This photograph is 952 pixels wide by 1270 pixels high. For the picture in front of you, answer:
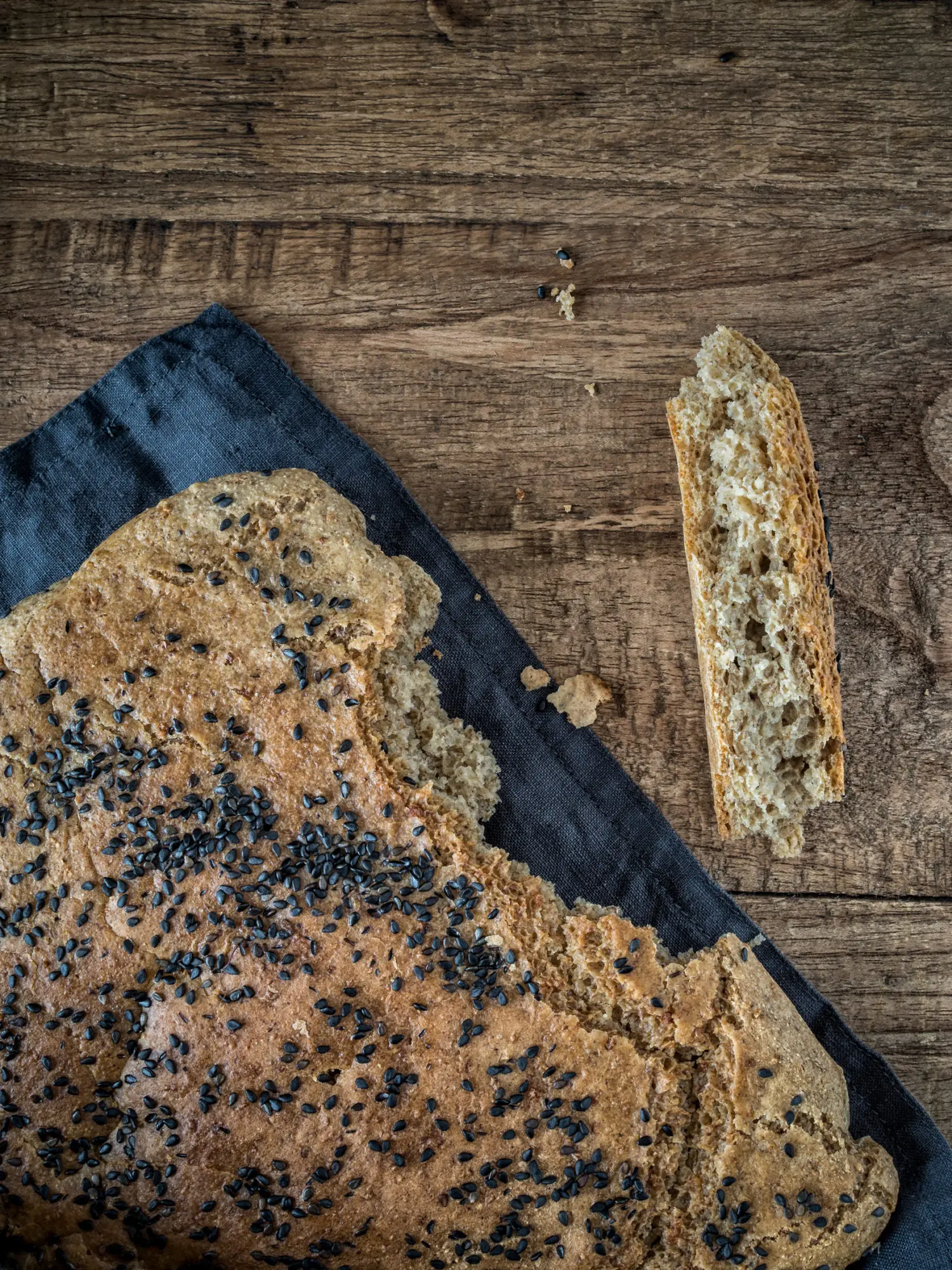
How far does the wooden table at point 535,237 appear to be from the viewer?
4.05 meters

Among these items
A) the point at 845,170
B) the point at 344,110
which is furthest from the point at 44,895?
the point at 845,170

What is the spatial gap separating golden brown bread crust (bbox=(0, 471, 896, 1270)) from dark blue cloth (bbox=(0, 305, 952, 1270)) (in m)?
0.47

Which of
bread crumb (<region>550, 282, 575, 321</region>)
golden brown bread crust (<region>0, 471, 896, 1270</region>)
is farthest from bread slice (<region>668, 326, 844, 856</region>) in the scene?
golden brown bread crust (<region>0, 471, 896, 1270</region>)

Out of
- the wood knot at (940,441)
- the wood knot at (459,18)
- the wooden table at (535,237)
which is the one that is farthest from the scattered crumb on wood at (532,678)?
the wood knot at (459,18)

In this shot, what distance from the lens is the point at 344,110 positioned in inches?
162

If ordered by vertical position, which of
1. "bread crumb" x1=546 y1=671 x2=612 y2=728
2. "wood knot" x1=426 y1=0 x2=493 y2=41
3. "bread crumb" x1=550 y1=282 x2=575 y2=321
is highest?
"wood knot" x1=426 y1=0 x2=493 y2=41

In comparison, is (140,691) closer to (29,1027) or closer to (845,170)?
(29,1027)

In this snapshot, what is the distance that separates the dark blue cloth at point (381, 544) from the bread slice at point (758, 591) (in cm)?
39

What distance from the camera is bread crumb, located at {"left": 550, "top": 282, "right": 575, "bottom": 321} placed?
406cm

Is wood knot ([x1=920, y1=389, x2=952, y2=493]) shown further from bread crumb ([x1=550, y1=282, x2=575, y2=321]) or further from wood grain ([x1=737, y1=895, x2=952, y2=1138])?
wood grain ([x1=737, y1=895, x2=952, y2=1138])

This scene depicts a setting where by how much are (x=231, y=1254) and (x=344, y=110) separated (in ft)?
13.9

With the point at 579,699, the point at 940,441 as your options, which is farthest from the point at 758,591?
the point at 940,441

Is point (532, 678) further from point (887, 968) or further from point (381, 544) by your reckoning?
point (887, 968)

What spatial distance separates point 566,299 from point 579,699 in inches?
63.5
